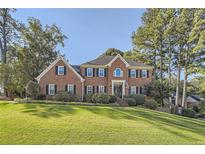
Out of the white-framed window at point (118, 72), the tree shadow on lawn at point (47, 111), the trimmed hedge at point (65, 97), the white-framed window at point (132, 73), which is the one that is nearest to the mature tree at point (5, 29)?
the trimmed hedge at point (65, 97)

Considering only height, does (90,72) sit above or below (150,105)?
above

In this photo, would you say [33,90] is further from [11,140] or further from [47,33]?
[11,140]

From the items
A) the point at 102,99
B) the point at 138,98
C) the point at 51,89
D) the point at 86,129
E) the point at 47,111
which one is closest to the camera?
the point at 86,129

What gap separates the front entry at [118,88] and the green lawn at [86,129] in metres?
8.25

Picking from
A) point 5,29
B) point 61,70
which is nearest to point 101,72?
point 61,70

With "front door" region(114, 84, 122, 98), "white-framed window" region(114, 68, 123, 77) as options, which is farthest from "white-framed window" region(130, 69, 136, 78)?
"front door" region(114, 84, 122, 98)

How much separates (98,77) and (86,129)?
38.7 ft

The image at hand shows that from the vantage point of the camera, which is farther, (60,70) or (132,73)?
(132,73)

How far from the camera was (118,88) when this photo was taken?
72.6 feet

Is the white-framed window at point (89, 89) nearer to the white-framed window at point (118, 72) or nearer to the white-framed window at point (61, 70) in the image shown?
the white-framed window at point (118, 72)

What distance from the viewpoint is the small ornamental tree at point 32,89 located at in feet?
62.4

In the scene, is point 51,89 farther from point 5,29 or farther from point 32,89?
point 5,29

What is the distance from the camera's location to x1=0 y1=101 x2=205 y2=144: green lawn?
923cm
